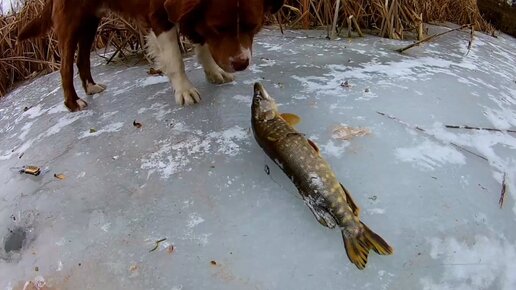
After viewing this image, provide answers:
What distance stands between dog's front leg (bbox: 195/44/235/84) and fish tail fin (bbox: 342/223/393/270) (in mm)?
1239

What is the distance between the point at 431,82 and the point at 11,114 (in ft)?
6.85

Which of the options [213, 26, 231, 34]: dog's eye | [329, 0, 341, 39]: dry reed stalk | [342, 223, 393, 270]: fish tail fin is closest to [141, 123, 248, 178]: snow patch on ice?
[213, 26, 231, 34]: dog's eye

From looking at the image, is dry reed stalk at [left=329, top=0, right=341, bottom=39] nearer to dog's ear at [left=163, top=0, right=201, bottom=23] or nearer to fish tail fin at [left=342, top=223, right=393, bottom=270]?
dog's ear at [left=163, top=0, right=201, bottom=23]

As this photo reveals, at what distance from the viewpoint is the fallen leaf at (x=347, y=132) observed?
6.75 feet

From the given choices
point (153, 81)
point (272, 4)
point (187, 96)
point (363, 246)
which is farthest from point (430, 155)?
point (153, 81)

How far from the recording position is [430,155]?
1.96 meters

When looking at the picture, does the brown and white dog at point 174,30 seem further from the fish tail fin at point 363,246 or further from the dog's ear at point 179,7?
the fish tail fin at point 363,246

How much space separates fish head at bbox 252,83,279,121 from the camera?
198 centimetres

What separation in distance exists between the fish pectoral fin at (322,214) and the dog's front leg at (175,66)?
93 centimetres

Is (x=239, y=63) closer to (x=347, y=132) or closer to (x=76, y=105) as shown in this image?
(x=347, y=132)

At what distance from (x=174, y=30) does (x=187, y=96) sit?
1.02 feet

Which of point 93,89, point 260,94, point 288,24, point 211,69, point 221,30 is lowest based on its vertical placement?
point 288,24

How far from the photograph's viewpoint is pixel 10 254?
5.90 feet

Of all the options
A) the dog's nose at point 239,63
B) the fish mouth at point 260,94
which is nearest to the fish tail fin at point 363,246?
the fish mouth at point 260,94
